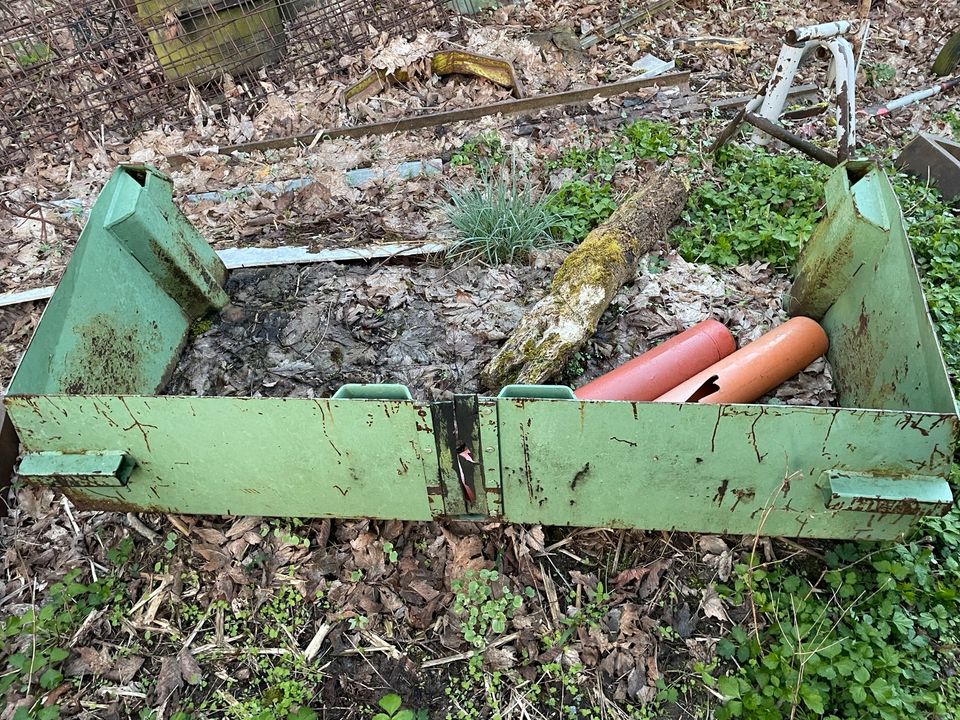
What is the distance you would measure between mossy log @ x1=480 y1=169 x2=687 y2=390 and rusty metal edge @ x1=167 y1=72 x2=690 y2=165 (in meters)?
1.80

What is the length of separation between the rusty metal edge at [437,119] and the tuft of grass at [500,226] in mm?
1740

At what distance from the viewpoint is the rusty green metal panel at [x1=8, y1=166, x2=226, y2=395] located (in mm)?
2586

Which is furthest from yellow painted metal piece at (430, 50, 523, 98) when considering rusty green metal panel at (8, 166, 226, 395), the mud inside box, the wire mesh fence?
rusty green metal panel at (8, 166, 226, 395)

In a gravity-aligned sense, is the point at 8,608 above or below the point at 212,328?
below

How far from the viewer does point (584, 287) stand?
3.47 meters

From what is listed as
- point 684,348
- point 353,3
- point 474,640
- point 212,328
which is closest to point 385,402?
point 474,640

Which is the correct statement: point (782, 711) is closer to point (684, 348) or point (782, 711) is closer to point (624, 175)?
point (684, 348)

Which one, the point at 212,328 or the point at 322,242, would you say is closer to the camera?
the point at 212,328

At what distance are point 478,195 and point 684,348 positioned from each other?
6.21 ft

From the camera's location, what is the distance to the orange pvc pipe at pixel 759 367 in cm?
280

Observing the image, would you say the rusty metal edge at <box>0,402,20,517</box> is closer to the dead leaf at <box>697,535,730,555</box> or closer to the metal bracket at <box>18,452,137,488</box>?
the metal bracket at <box>18,452,137,488</box>

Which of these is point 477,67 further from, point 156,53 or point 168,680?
point 168,680

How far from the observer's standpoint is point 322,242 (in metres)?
4.32

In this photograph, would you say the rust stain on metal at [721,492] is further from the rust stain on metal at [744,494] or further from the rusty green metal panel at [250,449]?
the rusty green metal panel at [250,449]
